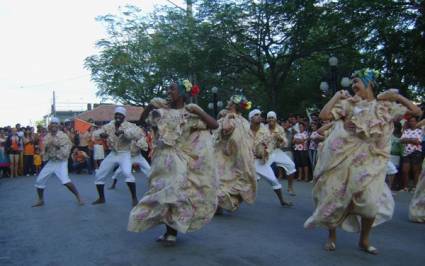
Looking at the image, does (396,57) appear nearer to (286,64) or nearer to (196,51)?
(286,64)

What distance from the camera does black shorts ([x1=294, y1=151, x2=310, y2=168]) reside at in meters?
16.3

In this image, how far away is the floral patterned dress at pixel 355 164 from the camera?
580 centimetres

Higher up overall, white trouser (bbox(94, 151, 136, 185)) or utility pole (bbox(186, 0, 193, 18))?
utility pole (bbox(186, 0, 193, 18))

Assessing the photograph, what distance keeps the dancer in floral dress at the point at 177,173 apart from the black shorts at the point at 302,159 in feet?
31.7

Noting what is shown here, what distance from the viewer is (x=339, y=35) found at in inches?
845

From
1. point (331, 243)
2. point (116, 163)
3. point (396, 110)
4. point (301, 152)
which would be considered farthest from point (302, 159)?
point (396, 110)

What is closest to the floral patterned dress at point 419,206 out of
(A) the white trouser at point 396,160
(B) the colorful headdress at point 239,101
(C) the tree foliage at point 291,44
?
(B) the colorful headdress at point 239,101

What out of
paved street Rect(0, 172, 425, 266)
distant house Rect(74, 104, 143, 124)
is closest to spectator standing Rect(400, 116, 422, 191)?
paved street Rect(0, 172, 425, 266)

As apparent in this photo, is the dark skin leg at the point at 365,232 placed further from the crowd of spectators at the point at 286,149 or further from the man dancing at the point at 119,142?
the crowd of spectators at the point at 286,149

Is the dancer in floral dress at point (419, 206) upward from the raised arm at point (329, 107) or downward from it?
downward

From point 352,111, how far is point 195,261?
2.54 m

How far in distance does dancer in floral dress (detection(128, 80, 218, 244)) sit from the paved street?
0.39 m

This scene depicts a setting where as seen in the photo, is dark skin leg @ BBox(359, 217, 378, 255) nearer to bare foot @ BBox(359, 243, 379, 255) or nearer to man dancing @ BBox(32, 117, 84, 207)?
bare foot @ BBox(359, 243, 379, 255)

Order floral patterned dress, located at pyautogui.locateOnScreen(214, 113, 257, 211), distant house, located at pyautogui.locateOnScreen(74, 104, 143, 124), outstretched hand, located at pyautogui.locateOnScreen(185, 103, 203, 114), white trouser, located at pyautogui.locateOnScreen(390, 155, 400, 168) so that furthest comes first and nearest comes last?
distant house, located at pyautogui.locateOnScreen(74, 104, 143, 124), white trouser, located at pyautogui.locateOnScreen(390, 155, 400, 168), floral patterned dress, located at pyautogui.locateOnScreen(214, 113, 257, 211), outstretched hand, located at pyautogui.locateOnScreen(185, 103, 203, 114)
